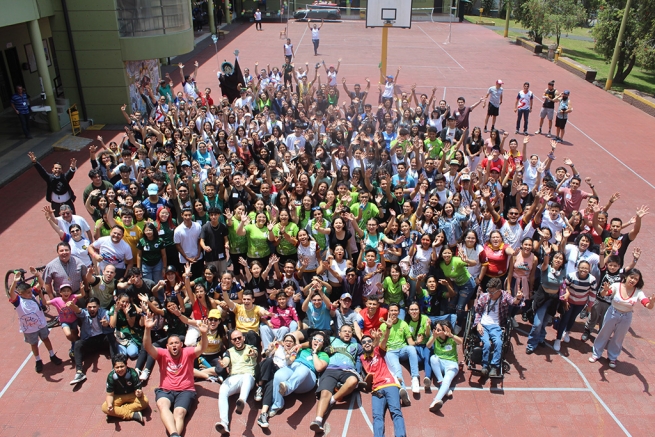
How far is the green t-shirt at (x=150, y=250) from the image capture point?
795cm

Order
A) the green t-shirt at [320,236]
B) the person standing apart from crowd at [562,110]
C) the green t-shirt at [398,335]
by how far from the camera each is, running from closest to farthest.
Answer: the green t-shirt at [398,335]
the green t-shirt at [320,236]
the person standing apart from crowd at [562,110]

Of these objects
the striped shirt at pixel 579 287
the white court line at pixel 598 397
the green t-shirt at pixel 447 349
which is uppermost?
the striped shirt at pixel 579 287

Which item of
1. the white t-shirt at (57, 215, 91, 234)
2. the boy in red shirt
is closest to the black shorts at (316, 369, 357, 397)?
the boy in red shirt

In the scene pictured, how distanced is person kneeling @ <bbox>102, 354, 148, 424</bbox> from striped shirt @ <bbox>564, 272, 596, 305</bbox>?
5.80 meters

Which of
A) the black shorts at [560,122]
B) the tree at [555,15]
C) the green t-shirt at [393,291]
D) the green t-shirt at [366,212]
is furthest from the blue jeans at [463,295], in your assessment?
the tree at [555,15]

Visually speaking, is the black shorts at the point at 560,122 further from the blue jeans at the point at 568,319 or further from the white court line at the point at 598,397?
the white court line at the point at 598,397

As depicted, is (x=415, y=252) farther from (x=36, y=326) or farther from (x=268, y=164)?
(x=36, y=326)

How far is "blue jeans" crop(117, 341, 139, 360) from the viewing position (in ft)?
23.6

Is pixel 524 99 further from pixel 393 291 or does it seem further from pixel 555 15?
pixel 555 15

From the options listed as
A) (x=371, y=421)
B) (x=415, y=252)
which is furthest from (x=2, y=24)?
(x=371, y=421)

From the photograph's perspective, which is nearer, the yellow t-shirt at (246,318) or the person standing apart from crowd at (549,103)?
the yellow t-shirt at (246,318)

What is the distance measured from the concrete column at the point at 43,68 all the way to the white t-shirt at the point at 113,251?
33.5 ft

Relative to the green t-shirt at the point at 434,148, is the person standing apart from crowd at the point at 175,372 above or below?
below

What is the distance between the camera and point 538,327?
7.49 meters
